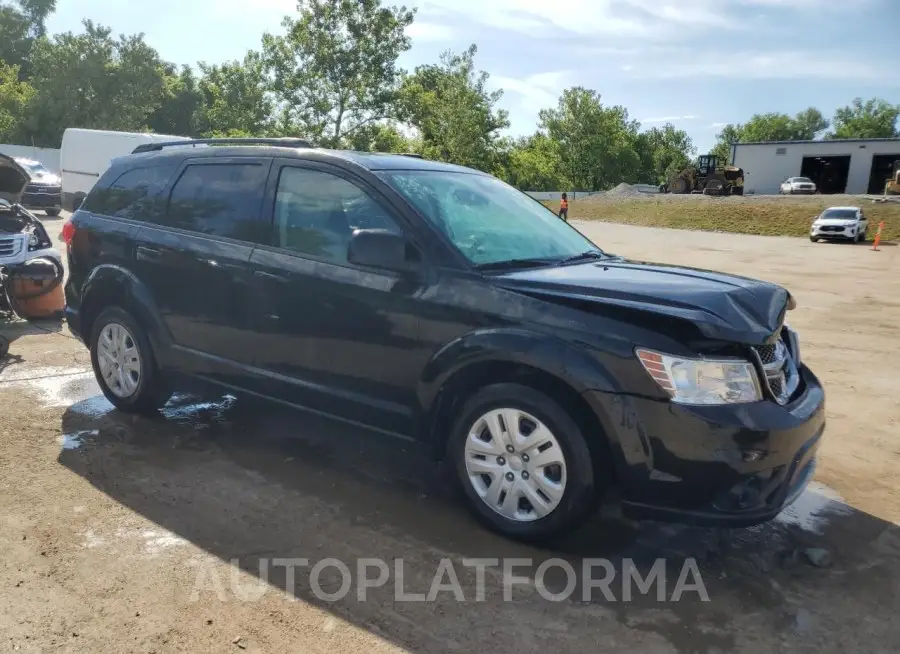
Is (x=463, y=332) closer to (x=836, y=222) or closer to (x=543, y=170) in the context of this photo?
(x=836, y=222)

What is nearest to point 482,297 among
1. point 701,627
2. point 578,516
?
point 578,516

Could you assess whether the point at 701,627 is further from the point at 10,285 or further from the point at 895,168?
the point at 895,168

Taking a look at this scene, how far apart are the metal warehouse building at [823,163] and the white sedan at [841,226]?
85.9ft

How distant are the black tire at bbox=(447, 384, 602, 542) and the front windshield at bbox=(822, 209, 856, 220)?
99.4ft

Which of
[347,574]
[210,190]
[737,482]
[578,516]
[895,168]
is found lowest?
[347,574]

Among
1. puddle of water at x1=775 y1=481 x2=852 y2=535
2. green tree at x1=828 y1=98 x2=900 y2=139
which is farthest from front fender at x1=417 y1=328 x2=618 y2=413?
green tree at x1=828 y1=98 x2=900 y2=139

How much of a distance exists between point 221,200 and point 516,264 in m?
1.94

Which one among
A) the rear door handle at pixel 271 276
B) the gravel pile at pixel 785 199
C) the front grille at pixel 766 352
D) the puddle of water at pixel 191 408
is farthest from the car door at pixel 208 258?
the gravel pile at pixel 785 199

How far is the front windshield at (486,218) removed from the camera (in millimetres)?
3871

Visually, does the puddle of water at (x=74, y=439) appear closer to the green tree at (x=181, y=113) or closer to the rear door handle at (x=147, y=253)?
the rear door handle at (x=147, y=253)

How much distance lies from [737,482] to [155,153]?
4.26m

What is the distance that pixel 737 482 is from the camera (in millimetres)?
3076

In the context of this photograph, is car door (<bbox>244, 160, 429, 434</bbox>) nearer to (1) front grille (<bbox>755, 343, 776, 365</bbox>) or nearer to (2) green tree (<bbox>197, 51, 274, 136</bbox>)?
(1) front grille (<bbox>755, 343, 776, 365</bbox>)

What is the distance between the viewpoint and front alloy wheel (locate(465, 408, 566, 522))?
3342 mm
